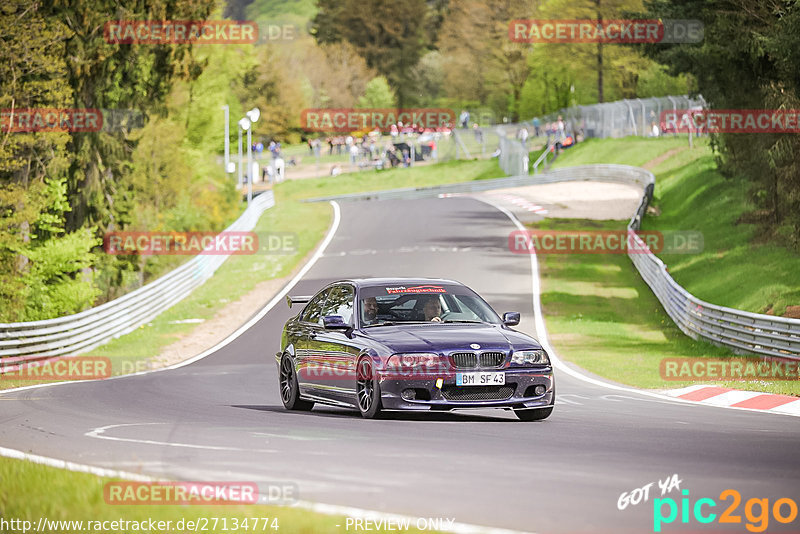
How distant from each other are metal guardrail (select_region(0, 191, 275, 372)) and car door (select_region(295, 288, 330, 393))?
1154 centimetres

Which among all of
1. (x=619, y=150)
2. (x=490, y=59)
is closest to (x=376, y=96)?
(x=490, y=59)

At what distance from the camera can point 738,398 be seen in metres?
16.7

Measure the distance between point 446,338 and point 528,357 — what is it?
0.85m

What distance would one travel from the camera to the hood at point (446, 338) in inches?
495

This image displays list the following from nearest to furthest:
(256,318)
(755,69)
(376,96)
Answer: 1. (755,69)
2. (256,318)
3. (376,96)

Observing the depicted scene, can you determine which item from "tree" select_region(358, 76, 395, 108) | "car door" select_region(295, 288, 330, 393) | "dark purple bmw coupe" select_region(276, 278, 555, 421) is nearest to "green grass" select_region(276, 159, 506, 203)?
"tree" select_region(358, 76, 395, 108)

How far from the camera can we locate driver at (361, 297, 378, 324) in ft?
45.4

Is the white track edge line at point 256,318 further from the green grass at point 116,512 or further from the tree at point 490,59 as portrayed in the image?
the tree at point 490,59

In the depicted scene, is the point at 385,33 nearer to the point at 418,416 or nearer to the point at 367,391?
the point at 418,416

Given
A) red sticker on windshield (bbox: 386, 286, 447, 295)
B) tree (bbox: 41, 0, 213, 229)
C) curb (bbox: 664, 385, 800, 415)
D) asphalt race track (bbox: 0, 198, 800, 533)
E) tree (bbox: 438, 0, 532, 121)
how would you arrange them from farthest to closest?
tree (bbox: 438, 0, 532, 121), tree (bbox: 41, 0, 213, 229), curb (bbox: 664, 385, 800, 415), red sticker on windshield (bbox: 386, 286, 447, 295), asphalt race track (bbox: 0, 198, 800, 533)

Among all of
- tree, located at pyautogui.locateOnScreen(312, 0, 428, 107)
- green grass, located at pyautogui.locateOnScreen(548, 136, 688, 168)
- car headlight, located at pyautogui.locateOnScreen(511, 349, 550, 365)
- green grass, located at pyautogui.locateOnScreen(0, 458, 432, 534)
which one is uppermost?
tree, located at pyautogui.locateOnScreen(312, 0, 428, 107)

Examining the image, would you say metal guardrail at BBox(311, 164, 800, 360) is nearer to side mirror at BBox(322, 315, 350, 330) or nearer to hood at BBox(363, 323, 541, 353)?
hood at BBox(363, 323, 541, 353)

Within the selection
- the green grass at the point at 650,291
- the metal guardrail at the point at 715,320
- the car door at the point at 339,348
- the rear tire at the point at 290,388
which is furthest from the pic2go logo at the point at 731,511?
the metal guardrail at the point at 715,320

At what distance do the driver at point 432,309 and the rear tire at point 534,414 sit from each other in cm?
142
